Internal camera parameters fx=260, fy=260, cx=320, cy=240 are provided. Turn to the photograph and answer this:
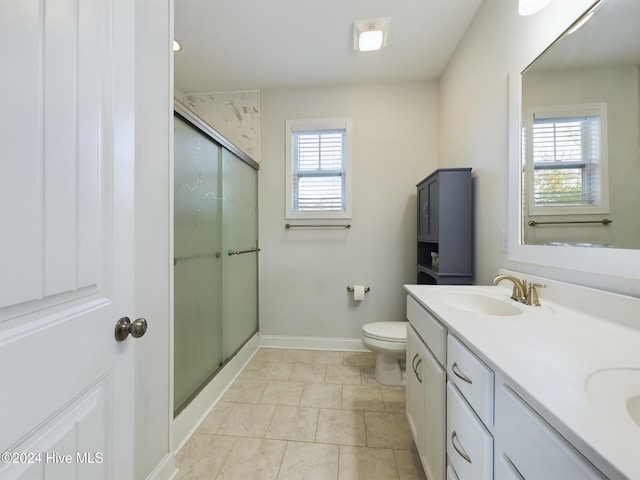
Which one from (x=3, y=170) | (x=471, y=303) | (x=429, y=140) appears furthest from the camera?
(x=429, y=140)

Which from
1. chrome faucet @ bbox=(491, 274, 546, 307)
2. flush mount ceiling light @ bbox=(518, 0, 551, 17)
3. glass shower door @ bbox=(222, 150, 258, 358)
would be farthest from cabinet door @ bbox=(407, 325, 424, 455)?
flush mount ceiling light @ bbox=(518, 0, 551, 17)

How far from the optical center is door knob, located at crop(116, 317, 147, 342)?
26.0 inches

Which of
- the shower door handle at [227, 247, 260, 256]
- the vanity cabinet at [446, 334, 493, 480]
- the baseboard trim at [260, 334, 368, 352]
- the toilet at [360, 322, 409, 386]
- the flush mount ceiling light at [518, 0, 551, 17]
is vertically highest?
the flush mount ceiling light at [518, 0, 551, 17]

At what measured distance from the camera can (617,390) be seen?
495mm

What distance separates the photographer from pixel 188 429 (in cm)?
147

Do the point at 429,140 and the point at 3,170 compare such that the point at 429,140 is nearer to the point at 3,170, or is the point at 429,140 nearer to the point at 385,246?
the point at 385,246

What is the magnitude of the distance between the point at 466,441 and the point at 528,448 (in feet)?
1.01

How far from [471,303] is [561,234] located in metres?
0.47

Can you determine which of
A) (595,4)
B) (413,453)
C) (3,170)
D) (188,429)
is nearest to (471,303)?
(413,453)

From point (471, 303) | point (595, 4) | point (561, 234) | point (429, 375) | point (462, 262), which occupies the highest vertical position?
point (595, 4)

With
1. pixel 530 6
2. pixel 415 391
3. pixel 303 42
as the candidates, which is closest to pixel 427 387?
pixel 415 391

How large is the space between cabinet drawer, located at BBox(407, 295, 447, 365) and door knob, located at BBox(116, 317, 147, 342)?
936 millimetres

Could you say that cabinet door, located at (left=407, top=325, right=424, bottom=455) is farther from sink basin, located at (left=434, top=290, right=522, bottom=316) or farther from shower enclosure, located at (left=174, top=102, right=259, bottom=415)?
shower enclosure, located at (left=174, top=102, right=259, bottom=415)

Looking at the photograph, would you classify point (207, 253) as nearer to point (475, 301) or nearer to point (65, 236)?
point (65, 236)
